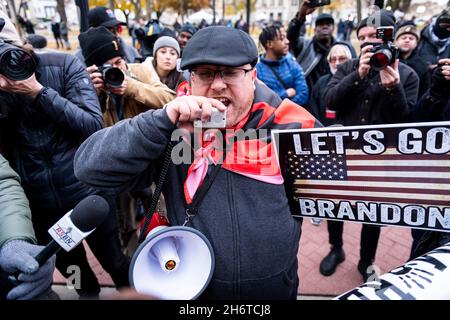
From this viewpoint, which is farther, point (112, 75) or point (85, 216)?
point (112, 75)

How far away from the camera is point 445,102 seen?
7.23ft

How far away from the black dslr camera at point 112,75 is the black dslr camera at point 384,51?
1.65 metres

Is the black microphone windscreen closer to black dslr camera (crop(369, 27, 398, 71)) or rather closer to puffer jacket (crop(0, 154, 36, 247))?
puffer jacket (crop(0, 154, 36, 247))

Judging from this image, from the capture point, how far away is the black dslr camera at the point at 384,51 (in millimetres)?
1948

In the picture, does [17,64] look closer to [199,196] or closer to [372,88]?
[199,196]

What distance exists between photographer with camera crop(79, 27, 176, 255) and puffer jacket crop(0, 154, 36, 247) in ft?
2.86

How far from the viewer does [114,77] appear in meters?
2.09

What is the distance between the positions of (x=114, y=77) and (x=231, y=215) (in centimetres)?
134

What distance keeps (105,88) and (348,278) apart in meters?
2.53

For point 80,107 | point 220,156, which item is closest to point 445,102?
point 220,156

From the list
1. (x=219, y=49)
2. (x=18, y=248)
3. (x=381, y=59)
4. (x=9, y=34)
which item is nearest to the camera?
(x=18, y=248)

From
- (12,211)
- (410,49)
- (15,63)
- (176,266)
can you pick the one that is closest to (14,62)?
(15,63)

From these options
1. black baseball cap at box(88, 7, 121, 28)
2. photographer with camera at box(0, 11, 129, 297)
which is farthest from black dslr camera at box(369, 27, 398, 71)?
black baseball cap at box(88, 7, 121, 28)
